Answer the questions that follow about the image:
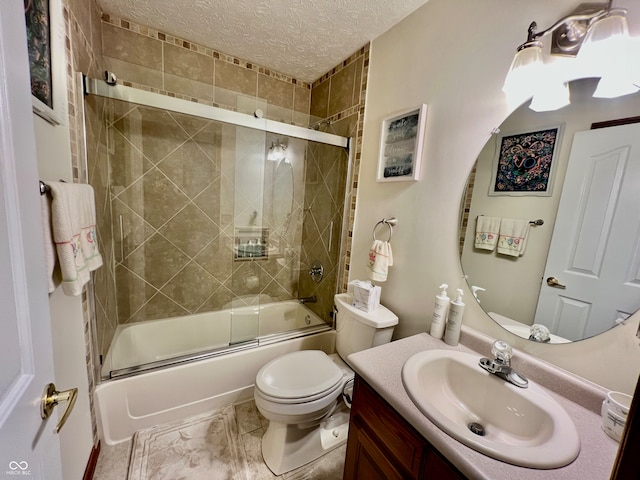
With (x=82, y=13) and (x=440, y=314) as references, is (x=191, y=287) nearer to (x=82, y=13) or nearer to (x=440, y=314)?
(x=82, y=13)

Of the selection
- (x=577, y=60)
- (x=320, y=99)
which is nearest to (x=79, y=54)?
(x=320, y=99)

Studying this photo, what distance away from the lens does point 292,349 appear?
6.37ft

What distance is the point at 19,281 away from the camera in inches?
17.5

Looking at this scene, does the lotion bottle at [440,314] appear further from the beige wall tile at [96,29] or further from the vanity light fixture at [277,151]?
the beige wall tile at [96,29]

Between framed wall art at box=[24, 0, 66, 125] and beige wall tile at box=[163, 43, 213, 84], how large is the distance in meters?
0.96

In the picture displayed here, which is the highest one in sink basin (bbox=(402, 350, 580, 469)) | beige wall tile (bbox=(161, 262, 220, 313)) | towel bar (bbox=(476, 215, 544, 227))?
towel bar (bbox=(476, 215, 544, 227))

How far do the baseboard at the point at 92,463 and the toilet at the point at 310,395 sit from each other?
81 cm

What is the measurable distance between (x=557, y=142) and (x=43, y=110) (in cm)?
175

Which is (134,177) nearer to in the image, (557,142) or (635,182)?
(557,142)

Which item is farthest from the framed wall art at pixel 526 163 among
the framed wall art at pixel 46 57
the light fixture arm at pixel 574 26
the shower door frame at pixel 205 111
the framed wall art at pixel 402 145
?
the framed wall art at pixel 46 57

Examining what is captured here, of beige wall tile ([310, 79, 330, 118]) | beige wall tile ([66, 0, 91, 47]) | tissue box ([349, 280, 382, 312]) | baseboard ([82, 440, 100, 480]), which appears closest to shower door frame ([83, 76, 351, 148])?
beige wall tile ([66, 0, 91, 47])

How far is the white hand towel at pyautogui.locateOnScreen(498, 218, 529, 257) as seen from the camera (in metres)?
1.00

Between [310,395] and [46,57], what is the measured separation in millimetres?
1728

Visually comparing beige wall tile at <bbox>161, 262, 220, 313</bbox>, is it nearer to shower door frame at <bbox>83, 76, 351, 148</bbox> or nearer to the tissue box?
shower door frame at <bbox>83, 76, 351, 148</bbox>
